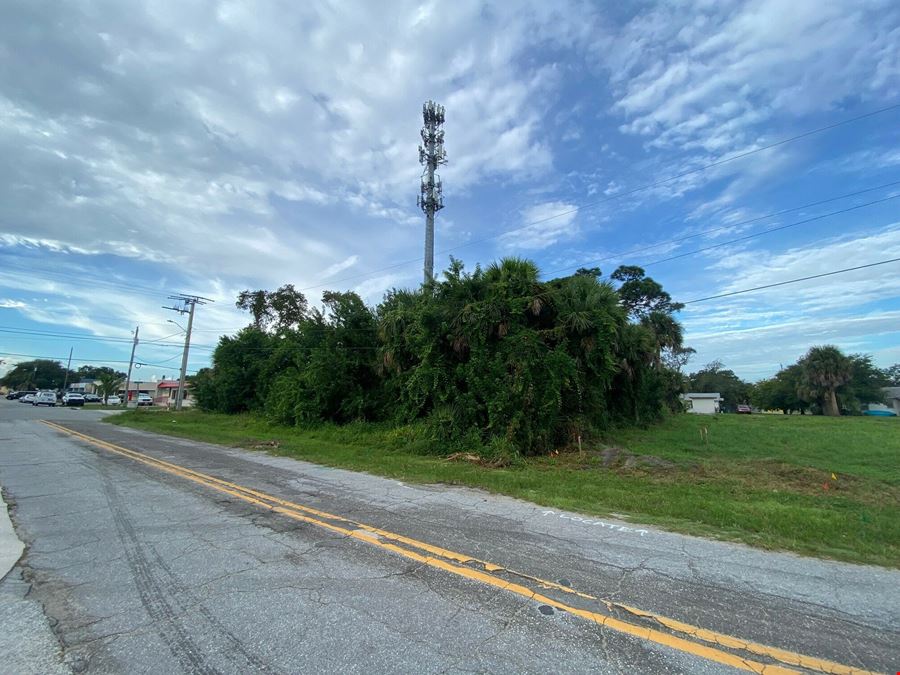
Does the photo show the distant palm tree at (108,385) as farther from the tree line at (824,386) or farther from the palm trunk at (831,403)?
the palm trunk at (831,403)

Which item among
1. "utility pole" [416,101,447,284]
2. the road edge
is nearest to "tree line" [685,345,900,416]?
"utility pole" [416,101,447,284]

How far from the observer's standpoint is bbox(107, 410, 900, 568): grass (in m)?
5.81

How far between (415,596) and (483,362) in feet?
37.2

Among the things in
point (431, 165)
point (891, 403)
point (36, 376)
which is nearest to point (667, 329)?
point (431, 165)

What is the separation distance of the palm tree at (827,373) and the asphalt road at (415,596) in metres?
59.1

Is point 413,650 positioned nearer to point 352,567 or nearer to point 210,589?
point 352,567

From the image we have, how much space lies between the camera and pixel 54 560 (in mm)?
4918

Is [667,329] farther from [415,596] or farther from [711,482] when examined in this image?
[415,596]

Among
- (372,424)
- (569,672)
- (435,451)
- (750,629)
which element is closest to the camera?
(569,672)

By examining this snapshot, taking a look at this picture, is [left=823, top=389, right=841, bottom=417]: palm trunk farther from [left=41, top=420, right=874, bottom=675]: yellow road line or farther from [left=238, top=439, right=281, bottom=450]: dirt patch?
[left=41, top=420, right=874, bottom=675]: yellow road line

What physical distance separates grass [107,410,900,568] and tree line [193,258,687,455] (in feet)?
4.32

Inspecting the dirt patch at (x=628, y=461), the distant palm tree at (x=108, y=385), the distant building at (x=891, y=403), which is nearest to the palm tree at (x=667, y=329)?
the dirt patch at (x=628, y=461)

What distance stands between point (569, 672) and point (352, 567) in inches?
96.9

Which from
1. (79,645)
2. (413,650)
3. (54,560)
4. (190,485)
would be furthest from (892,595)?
(190,485)
